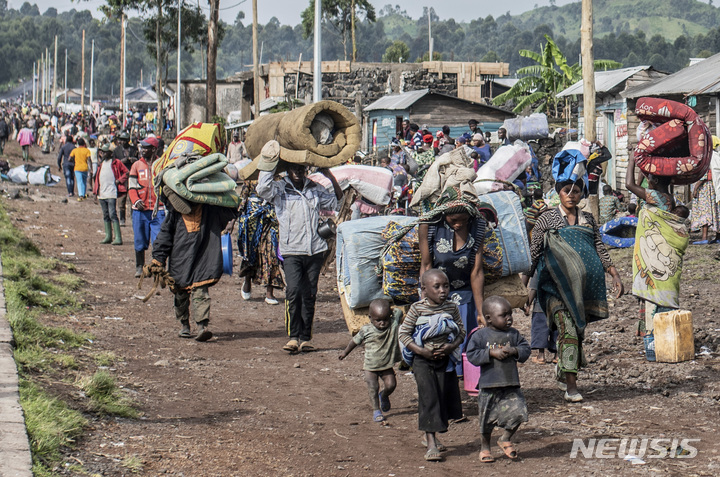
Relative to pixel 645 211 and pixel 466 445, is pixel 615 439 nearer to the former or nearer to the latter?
pixel 466 445

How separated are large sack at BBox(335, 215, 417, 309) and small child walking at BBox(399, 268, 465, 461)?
1171 millimetres

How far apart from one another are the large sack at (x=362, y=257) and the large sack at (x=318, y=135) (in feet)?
4.49

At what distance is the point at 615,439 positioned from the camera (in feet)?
17.9

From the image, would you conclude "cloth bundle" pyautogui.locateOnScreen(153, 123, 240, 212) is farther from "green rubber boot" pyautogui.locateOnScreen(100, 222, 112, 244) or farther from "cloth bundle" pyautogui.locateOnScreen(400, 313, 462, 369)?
"green rubber boot" pyautogui.locateOnScreen(100, 222, 112, 244)

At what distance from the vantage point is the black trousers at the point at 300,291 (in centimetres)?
805

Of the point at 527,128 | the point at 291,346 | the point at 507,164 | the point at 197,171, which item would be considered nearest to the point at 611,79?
the point at 527,128

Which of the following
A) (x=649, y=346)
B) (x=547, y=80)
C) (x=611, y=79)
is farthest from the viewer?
(x=547, y=80)

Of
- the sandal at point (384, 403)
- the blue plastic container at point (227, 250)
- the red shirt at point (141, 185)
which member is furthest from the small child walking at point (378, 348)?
the red shirt at point (141, 185)

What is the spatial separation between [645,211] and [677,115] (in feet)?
2.61

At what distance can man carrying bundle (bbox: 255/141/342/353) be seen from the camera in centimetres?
801

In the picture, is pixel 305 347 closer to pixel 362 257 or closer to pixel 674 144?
pixel 362 257

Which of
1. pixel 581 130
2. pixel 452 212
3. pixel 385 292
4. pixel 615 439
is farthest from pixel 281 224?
pixel 581 130

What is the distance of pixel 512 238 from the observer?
6.37 m

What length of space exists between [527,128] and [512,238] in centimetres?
1357
